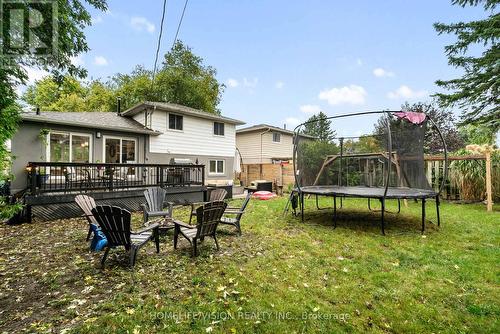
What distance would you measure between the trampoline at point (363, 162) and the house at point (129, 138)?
6881mm

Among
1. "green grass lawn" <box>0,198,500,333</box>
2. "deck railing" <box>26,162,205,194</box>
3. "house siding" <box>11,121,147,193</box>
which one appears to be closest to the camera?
"green grass lawn" <box>0,198,500,333</box>

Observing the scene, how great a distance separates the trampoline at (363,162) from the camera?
22.8 feet

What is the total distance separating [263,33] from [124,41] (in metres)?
8.10

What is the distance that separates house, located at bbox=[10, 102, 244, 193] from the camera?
10562mm

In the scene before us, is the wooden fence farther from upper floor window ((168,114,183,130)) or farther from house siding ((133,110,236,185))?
upper floor window ((168,114,183,130))

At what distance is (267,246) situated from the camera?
16.3ft

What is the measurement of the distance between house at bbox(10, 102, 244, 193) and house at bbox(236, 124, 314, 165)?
4.11 metres

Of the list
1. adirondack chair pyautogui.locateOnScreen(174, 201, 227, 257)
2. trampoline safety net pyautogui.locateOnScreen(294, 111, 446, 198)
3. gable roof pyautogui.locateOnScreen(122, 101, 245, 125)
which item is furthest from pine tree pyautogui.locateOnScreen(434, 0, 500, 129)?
gable roof pyautogui.locateOnScreen(122, 101, 245, 125)

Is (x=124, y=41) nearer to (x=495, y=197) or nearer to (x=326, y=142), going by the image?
(x=326, y=142)

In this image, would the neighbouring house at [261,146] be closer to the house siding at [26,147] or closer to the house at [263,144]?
the house at [263,144]

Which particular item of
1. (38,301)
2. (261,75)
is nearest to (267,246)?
(38,301)

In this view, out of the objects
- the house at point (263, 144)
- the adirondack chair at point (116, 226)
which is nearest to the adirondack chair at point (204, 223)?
the adirondack chair at point (116, 226)

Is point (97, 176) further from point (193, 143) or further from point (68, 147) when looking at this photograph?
point (193, 143)

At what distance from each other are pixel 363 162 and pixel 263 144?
13011mm
